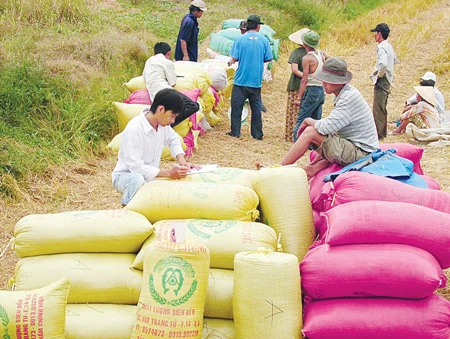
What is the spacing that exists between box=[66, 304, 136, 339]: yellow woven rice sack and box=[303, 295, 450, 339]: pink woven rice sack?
948 mm

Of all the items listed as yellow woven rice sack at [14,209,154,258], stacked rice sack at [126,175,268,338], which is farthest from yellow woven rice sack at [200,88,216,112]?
yellow woven rice sack at [14,209,154,258]

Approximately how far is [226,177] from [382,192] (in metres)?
1.06

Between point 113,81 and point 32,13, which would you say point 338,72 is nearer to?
point 113,81

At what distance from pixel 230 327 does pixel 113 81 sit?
17.8 ft

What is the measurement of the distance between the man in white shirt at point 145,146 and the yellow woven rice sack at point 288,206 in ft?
1.95

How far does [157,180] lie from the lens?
13.8 ft

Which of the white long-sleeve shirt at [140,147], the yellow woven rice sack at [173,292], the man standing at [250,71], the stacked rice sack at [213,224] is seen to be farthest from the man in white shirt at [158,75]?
the yellow woven rice sack at [173,292]

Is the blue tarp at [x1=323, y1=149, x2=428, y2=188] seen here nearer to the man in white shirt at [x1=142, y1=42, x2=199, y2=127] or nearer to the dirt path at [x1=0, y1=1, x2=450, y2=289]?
the dirt path at [x1=0, y1=1, x2=450, y2=289]

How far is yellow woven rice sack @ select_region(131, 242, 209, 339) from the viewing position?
3258 mm

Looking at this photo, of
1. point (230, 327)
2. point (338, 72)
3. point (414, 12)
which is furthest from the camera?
point (414, 12)

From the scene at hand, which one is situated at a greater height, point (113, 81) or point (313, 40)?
point (313, 40)

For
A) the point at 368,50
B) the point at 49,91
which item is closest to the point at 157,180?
the point at 49,91

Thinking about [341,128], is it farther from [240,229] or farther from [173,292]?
[173,292]

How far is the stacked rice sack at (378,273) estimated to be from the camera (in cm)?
337
